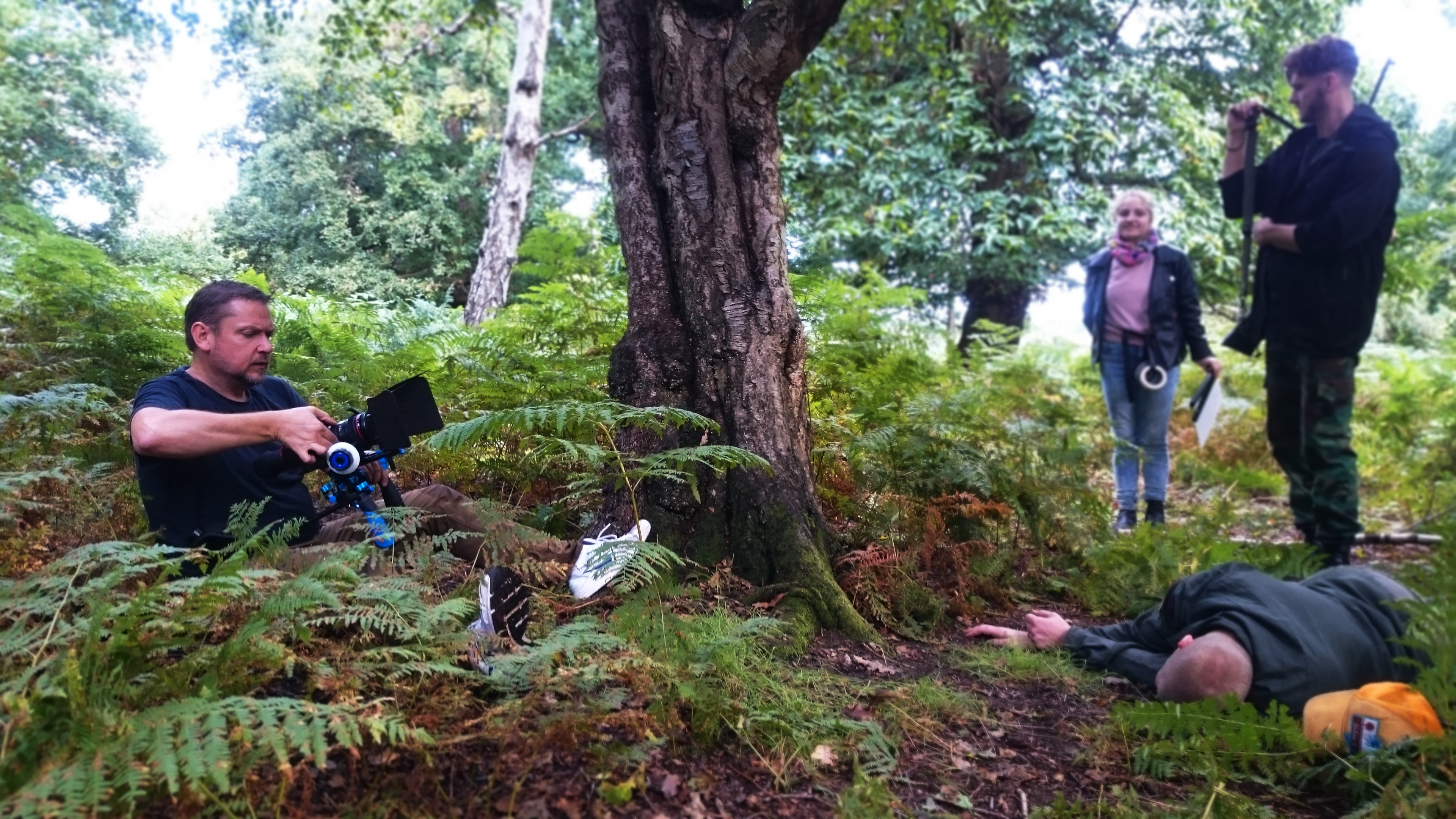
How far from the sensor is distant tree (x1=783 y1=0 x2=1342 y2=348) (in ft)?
34.8

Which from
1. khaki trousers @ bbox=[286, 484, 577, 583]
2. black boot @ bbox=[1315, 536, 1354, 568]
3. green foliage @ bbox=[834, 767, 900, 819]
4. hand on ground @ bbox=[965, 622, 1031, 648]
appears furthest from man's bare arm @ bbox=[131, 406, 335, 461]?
black boot @ bbox=[1315, 536, 1354, 568]

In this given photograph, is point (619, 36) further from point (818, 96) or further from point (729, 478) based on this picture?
point (818, 96)

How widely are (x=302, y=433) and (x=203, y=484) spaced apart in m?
0.53

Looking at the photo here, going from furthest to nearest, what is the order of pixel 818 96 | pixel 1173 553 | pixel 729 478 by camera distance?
1. pixel 818 96
2. pixel 1173 553
3. pixel 729 478

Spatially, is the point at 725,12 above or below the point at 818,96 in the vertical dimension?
below

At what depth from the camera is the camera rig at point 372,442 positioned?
8.33 feet

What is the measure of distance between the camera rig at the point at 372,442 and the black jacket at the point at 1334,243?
4.66 meters

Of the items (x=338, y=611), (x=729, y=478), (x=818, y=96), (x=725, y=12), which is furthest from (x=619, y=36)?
(x=818, y=96)

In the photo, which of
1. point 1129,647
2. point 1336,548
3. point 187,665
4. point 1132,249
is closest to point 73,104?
point 187,665

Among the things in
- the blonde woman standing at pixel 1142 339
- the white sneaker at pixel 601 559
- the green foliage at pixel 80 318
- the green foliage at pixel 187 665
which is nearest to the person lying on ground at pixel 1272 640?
the white sneaker at pixel 601 559

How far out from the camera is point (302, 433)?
8.54ft

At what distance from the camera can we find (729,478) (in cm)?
330

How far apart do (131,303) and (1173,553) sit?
20.0 feet

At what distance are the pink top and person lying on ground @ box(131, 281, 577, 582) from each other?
4.35m
